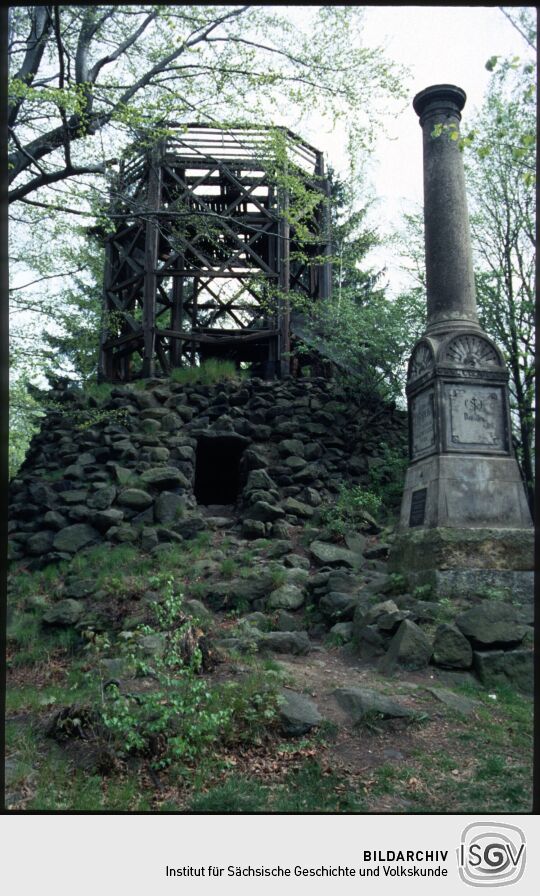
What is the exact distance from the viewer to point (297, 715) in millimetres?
4984

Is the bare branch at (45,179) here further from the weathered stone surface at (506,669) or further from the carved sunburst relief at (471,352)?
the weathered stone surface at (506,669)

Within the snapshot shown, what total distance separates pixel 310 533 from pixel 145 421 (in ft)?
13.5

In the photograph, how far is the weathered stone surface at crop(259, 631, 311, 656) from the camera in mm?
6805

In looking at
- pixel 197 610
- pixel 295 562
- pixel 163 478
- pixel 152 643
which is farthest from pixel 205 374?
pixel 152 643

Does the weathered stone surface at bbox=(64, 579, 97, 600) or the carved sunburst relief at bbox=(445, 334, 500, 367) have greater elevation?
the carved sunburst relief at bbox=(445, 334, 500, 367)

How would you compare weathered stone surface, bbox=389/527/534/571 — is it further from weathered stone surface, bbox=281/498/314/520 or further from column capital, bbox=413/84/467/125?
column capital, bbox=413/84/467/125

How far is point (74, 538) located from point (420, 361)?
556 cm

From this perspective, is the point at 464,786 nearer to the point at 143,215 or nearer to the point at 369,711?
the point at 369,711

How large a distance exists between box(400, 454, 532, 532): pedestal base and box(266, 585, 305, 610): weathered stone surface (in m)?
1.72

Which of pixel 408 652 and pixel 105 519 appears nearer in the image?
pixel 408 652

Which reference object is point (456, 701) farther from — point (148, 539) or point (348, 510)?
point (348, 510)

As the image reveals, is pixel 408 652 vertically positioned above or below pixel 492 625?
below

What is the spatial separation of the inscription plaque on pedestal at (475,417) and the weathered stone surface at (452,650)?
2.58 m

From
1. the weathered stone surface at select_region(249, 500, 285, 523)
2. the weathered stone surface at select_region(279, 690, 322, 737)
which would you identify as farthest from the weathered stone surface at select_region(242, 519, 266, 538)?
the weathered stone surface at select_region(279, 690, 322, 737)
